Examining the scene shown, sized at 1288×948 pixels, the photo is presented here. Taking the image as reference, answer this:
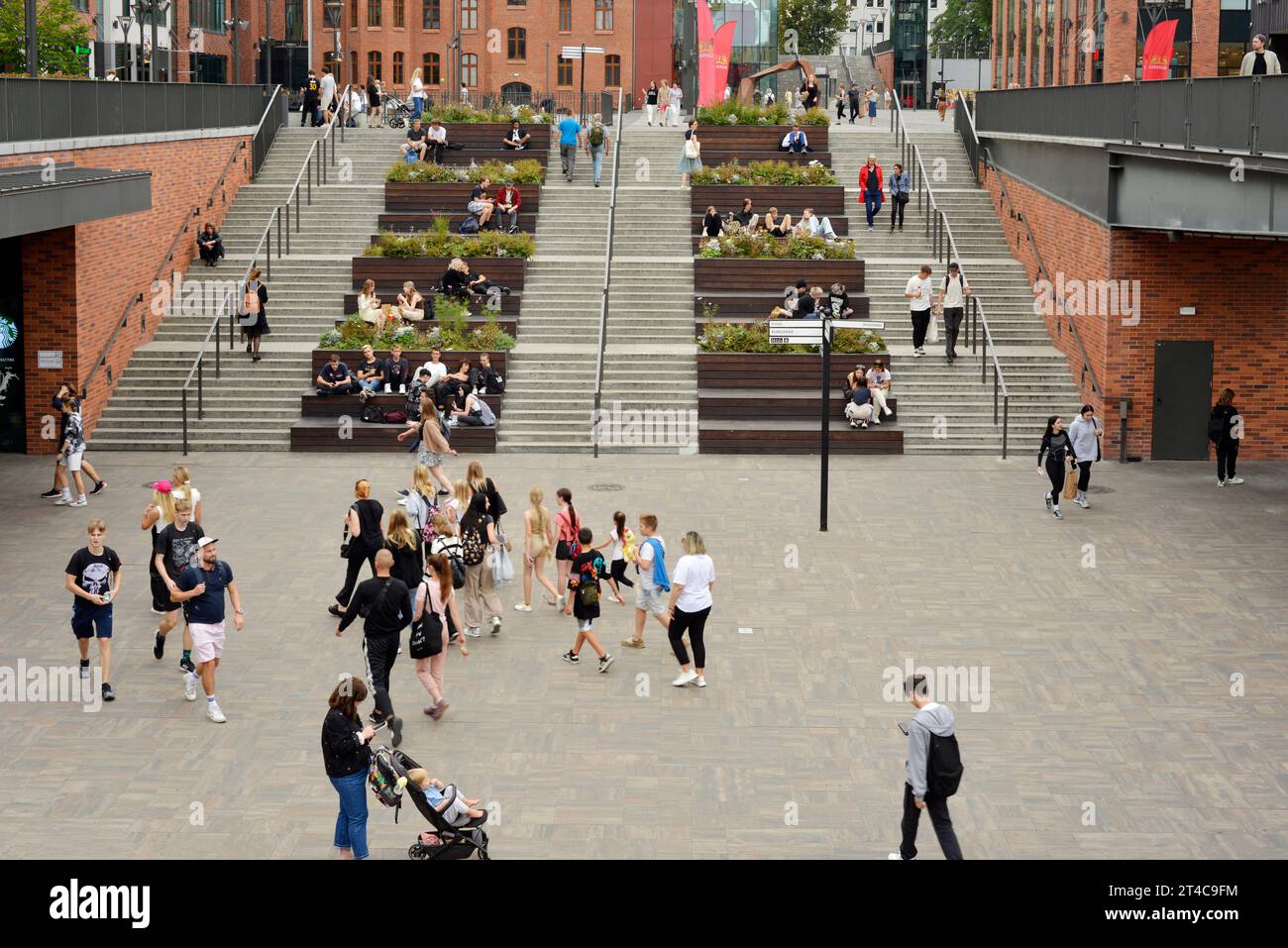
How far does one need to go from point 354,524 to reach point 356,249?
1847 cm

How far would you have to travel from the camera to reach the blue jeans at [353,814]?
1041 cm

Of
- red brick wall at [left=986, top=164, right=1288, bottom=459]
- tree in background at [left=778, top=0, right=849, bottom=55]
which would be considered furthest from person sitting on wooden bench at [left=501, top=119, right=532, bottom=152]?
tree in background at [left=778, top=0, right=849, bottom=55]

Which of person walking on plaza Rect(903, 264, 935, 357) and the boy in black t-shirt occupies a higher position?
person walking on plaza Rect(903, 264, 935, 357)

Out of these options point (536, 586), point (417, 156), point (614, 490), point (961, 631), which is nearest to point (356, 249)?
point (417, 156)

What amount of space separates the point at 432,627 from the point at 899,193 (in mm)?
23073

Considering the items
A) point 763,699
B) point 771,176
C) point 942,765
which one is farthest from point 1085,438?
point 771,176

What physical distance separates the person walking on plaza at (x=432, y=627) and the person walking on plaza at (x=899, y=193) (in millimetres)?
22667

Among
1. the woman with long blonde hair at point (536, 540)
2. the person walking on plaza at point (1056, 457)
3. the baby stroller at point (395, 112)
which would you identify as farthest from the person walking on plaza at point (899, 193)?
the woman with long blonde hair at point (536, 540)

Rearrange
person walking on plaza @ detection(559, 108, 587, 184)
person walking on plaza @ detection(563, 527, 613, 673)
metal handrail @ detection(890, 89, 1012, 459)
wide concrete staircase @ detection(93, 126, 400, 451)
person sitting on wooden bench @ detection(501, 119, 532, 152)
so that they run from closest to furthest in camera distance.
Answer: person walking on plaza @ detection(563, 527, 613, 673) → wide concrete staircase @ detection(93, 126, 400, 451) → metal handrail @ detection(890, 89, 1012, 459) → person walking on plaza @ detection(559, 108, 587, 184) → person sitting on wooden bench @ detection(501, 119, 532, 152)

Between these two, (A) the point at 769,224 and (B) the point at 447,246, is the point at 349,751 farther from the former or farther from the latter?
(A) the point at 769,224

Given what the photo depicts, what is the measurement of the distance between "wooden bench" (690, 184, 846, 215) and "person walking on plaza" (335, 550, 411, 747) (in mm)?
23219

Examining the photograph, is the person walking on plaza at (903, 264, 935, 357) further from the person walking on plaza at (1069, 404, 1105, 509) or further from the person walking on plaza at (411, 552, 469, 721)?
the person walking on plaza at (411, 552, 469, 721)

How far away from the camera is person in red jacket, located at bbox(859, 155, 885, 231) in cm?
3425

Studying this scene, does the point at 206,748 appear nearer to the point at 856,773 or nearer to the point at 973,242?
the point at 856,773
